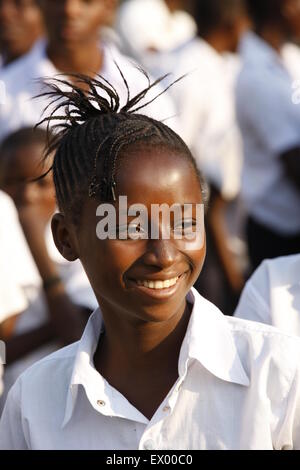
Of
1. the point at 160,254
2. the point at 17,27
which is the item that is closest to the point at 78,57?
the point at 17,27

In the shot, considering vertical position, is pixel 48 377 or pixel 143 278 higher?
pixel 143 278

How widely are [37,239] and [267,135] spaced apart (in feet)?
4.99

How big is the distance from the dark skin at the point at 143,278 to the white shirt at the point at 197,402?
0.06 metres

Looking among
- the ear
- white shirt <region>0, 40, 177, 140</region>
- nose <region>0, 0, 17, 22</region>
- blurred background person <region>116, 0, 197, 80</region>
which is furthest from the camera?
blurred background person <region>116, 0, 197, 80</region>

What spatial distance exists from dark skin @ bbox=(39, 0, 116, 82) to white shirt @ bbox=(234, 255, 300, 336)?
2111 millimetres

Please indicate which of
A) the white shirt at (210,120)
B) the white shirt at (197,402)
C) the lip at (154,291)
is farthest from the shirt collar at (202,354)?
the white shirt at (210,120)

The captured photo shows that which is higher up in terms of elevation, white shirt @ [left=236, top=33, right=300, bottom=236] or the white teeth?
the white teeth

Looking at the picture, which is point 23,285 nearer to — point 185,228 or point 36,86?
point 36,86

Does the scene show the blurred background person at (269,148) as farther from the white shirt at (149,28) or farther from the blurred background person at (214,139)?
the white shirt at (149,28)

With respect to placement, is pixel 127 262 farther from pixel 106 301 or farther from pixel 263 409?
pixel 263 409

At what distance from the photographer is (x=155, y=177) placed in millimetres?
2291

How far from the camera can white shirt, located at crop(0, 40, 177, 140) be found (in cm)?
441

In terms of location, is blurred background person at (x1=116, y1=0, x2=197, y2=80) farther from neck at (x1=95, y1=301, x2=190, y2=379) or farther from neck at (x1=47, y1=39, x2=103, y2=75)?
neck at (x1=95, y1=301, x2=190, y2=379)

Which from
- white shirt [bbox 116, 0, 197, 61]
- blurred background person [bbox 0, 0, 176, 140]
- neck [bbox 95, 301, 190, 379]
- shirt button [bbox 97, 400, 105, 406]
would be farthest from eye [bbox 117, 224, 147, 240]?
white shirt [bbox 116, 0, 197, 61]
